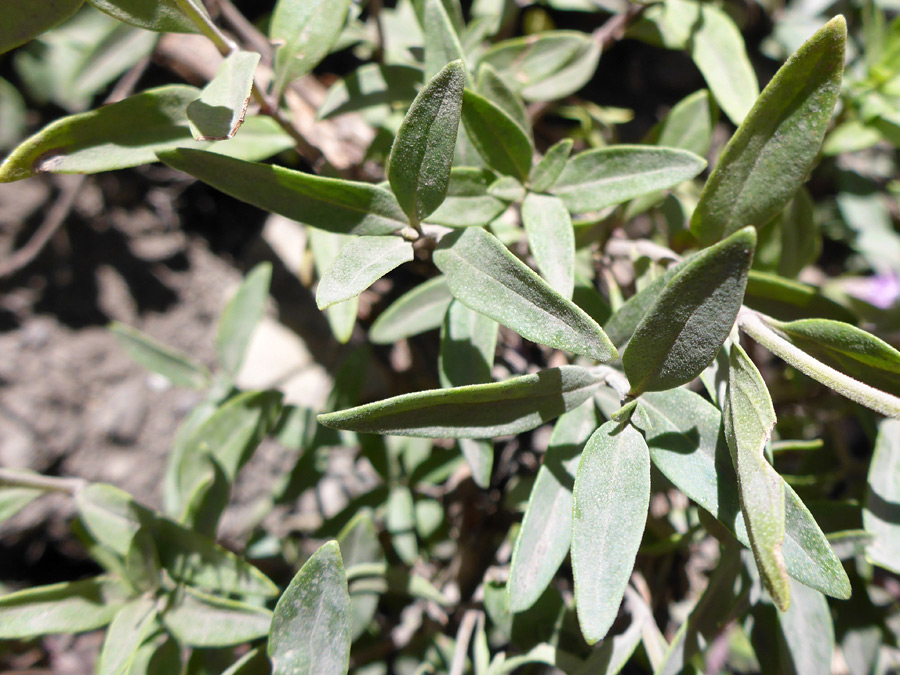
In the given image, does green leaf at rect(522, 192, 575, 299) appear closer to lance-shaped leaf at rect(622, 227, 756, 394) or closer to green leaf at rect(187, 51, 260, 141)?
lance-shaped leaf at rect(622, 227, 756, 394)

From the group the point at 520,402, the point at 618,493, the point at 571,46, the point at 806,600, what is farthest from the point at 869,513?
the point at 571,46

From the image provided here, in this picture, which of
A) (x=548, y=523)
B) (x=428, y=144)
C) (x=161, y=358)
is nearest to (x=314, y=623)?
(x=548, y=523)

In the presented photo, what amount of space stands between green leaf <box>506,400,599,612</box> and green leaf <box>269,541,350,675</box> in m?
0.25

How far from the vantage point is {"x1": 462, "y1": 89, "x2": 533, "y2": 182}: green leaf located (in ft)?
3.19

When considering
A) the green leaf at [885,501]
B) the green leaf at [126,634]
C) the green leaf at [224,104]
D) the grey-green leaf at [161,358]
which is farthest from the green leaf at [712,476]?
the grey-green leaf at [161,358]

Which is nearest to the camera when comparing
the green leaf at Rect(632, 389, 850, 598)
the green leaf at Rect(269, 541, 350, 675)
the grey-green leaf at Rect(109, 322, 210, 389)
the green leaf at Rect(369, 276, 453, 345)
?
the green leaf at Rect(632, 389, 850, 598)

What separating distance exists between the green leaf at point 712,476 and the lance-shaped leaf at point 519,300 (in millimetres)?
155

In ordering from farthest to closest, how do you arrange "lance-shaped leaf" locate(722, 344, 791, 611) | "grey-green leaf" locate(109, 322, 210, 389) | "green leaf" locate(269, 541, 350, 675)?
"grey-green leaf" locate(109, 322, 210, 389)
"green leaf" locate(269, 541, 350, 675)
"lance-shaped leaf" locate(722, 344, 791, 611)

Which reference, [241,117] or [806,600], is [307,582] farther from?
[806,600]

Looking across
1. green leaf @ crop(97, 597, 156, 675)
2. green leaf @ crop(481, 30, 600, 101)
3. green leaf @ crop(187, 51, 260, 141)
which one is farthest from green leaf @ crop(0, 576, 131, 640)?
green leaf @ crop(481, 30, 600, 101)

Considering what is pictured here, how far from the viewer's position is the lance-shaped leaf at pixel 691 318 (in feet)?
2.19

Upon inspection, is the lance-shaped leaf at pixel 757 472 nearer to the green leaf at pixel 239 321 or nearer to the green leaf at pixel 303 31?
the green leaf at pixel 303 31

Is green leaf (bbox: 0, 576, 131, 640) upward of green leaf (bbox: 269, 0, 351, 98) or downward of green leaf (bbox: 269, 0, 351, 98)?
downward

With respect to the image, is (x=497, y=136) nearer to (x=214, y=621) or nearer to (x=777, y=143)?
(x=777, y=143)
